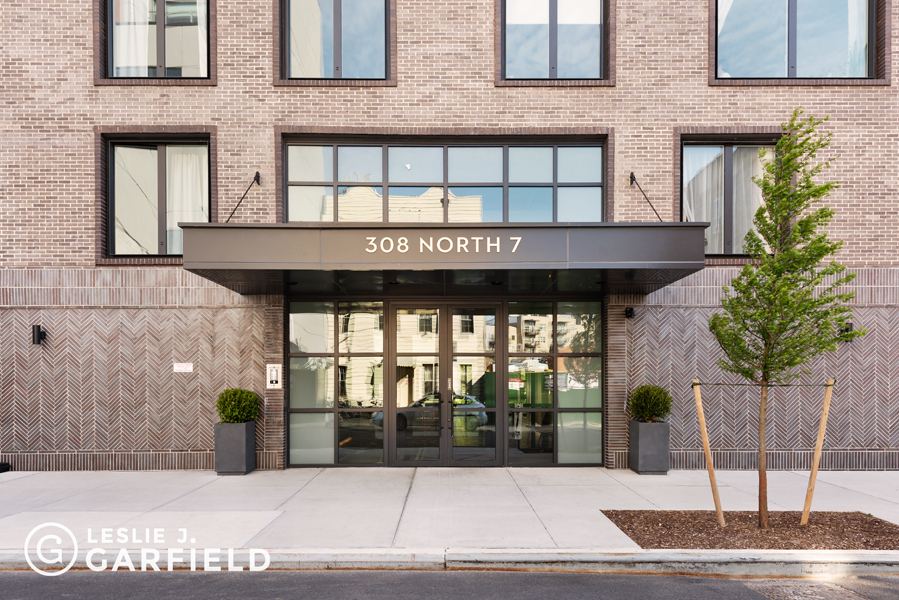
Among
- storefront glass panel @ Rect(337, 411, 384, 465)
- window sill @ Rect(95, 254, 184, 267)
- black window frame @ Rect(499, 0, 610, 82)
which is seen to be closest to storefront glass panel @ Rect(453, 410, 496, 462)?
storefront glass panel @ Rect(337, 411, 384, 465)

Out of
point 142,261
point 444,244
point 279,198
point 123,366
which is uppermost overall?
point 279,198

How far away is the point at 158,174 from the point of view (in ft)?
32.0

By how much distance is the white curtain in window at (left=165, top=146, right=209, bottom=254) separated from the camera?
32.0 ft

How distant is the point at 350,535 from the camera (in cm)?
593

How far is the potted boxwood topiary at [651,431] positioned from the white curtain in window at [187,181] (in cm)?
922

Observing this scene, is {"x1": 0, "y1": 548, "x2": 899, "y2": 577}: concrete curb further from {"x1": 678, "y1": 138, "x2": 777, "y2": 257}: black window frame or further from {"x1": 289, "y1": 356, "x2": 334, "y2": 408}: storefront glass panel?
{"x1": 678, "y1": 138, "x2": 777, "y2": 257}: black window frame

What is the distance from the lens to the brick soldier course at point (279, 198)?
30.5ft

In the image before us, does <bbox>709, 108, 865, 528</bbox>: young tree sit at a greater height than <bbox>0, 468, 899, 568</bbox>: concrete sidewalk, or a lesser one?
greater

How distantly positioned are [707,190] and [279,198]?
334 inches

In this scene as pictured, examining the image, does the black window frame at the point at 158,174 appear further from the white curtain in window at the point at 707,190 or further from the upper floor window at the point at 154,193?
the white curtain in window at the point at 707,190

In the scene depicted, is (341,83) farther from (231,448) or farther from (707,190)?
(707,190)

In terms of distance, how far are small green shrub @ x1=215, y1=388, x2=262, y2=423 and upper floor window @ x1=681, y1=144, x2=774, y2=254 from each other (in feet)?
30.0

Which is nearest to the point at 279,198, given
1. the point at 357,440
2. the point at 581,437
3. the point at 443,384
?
the point at 443,384

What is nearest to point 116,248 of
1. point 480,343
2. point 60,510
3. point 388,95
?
point 60,510
